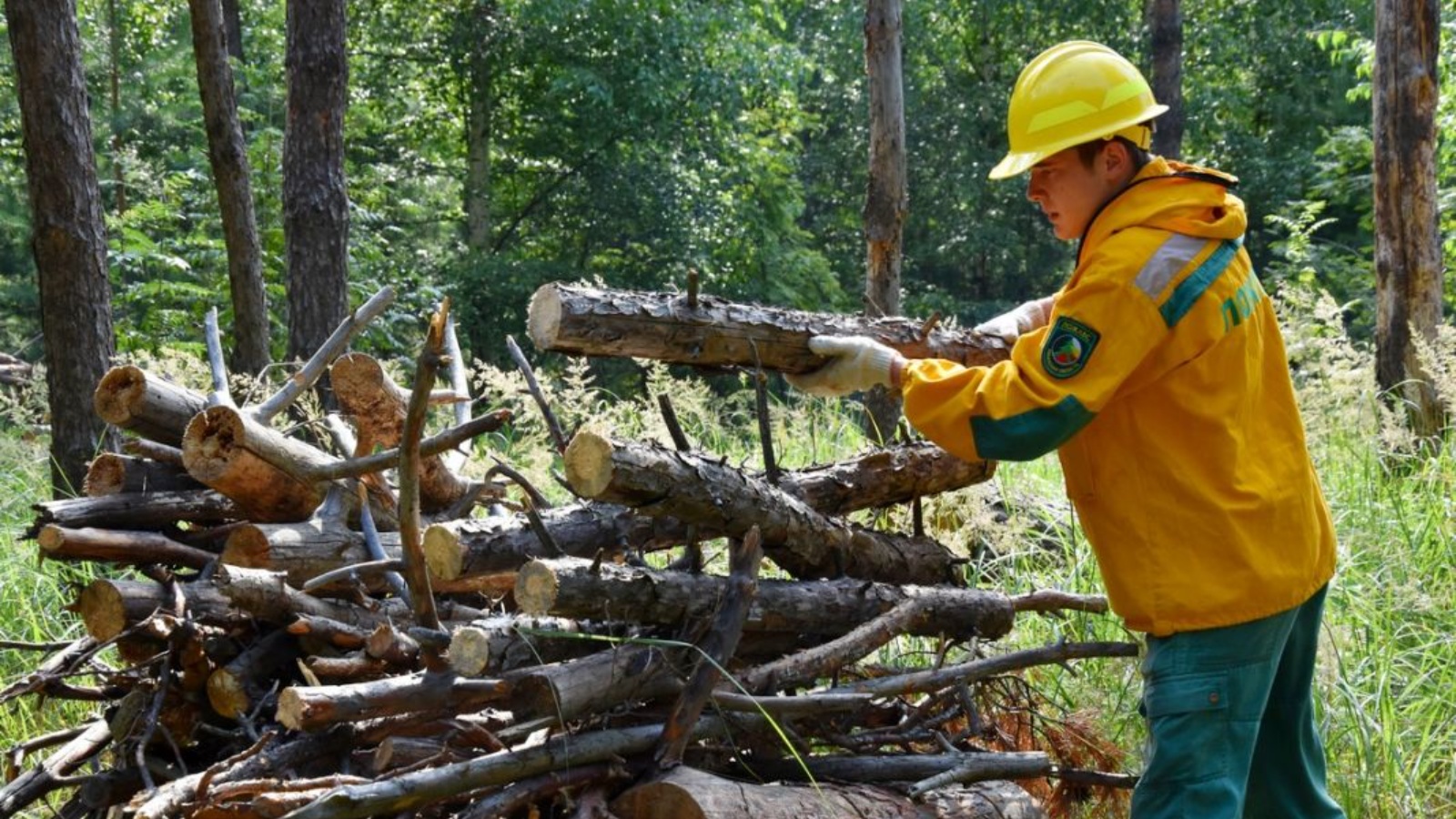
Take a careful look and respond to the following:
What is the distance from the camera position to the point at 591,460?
10.5ft

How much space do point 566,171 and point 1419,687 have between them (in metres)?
16.6

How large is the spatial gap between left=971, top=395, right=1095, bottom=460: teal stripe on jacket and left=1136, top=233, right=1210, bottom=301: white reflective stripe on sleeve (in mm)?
302

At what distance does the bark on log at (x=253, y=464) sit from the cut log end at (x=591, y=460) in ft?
3.25

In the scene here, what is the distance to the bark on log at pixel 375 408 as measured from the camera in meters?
4.54

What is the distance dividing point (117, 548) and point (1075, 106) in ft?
9.64

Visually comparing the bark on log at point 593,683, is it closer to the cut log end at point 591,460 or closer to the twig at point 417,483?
the twig at point 417,483

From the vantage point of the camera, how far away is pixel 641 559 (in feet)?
12.5

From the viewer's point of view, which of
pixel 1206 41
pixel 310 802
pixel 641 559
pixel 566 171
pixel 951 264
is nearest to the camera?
pixel 310 802

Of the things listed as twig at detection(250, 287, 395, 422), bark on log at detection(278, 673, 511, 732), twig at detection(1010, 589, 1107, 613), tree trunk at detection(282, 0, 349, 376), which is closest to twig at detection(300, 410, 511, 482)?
bark on log at detection(278, 673, 511, 732)

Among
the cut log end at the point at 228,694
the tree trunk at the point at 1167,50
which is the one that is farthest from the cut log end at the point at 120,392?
the tree trunk at the point at 1167,50

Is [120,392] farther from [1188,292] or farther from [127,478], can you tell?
[1188,292]

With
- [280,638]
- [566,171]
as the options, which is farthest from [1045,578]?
[566,171]

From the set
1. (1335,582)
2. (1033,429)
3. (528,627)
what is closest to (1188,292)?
(1033,429)

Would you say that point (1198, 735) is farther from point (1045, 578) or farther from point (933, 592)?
point (1045, 578)
